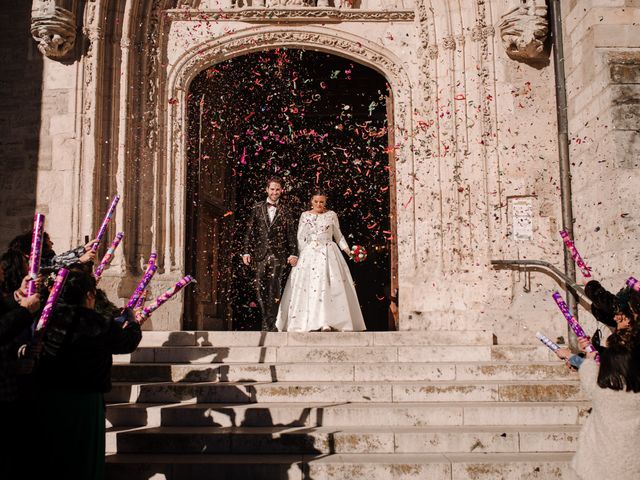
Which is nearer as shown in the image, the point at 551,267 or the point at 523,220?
the point at 551,267

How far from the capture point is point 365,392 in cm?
487

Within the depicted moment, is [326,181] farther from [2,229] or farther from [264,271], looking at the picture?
[2,229]

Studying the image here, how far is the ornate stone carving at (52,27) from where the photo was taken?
7.19m

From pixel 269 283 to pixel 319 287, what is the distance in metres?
0.74

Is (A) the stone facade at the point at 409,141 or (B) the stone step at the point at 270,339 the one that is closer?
(B) the stone step at the point at 270,339

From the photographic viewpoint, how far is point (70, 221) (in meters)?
7.29

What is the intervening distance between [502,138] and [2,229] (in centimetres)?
571

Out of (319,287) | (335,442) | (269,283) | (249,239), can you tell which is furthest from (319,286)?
(335,442)

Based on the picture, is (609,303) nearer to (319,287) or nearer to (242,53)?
(319,287)

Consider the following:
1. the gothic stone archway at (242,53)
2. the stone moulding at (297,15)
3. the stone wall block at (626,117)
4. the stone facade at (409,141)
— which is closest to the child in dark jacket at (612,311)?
the stone wall block at (626,117)

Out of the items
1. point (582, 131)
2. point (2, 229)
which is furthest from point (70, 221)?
point (582, 131)

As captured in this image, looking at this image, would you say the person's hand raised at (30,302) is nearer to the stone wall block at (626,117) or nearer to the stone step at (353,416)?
the stone step at (353,416)

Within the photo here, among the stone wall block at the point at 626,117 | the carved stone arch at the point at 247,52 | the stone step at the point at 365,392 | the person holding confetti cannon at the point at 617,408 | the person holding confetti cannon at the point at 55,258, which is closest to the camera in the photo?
the person holding confetti cannon at the point at 617,408

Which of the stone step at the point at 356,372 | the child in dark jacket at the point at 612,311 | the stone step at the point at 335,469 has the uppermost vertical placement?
the child in dark jacket at the point at 612,311
